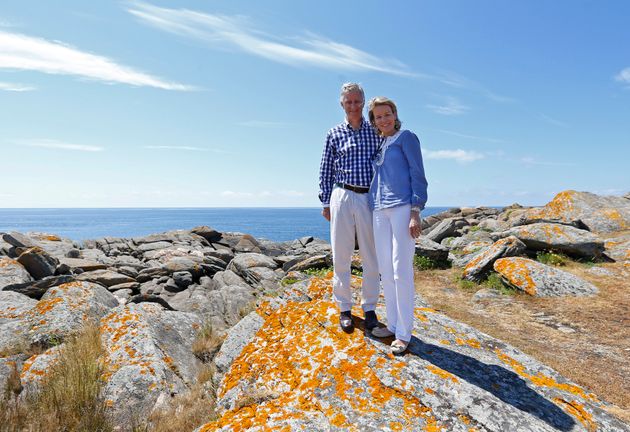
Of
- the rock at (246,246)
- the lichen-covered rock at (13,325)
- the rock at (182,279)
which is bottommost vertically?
the rock at (246,246)

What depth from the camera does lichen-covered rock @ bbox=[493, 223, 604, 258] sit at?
1283 cm

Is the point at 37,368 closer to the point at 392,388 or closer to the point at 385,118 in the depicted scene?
the point at 392,388

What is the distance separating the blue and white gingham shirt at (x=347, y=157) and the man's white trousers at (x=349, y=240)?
22cm

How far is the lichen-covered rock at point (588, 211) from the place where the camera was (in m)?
16.4

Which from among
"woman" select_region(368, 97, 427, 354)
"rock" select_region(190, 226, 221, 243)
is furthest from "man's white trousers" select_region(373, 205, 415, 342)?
"rock" select_region(190, 226, 221, 243)

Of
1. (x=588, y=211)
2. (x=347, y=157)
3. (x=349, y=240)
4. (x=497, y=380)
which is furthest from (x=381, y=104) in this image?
(x=588, y=211)

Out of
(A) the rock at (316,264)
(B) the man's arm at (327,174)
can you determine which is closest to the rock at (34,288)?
(A) the rock at (316,264)

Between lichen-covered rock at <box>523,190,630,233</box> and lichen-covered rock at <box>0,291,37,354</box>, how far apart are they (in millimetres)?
17887

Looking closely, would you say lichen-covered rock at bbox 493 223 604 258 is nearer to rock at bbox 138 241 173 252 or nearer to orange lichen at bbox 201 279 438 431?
orange lichen at bbox 201 279 438 431

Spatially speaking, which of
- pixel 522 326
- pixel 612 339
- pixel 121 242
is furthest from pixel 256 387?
pixel 121 242

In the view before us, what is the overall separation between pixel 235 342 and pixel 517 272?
8.49 metres

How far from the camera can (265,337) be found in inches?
207

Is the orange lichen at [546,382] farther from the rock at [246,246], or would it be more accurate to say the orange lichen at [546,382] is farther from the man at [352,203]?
the rock at [246,246]

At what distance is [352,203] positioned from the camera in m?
4.81
